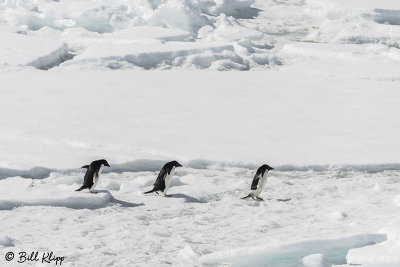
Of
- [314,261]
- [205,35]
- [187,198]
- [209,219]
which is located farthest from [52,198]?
[205,35]

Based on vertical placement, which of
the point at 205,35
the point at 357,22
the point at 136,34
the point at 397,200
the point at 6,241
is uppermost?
the point at 357,22

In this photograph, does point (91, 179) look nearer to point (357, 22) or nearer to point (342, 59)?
point (342, 59)

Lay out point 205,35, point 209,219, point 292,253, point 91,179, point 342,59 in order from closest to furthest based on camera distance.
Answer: point 292,253, point 209,219, point 91,179, point 342,59, point 205,35

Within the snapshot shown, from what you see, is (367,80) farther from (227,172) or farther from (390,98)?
(227,172)

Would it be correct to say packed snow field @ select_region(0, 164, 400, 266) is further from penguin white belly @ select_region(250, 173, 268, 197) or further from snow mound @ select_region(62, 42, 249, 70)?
snow mound @ select_region(62, 42, 249, 70)

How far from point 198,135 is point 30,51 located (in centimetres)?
720

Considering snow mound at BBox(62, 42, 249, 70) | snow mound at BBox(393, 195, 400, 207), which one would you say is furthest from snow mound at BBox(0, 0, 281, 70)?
snow mound at BBox(393, 195, 400, 207)

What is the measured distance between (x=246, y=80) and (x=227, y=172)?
5535 mm

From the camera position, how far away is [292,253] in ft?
18.2

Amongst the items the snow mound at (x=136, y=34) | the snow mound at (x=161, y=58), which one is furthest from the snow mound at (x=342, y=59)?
the snow mound at (x=161, y=58)

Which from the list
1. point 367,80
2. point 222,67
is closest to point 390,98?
point 367,80

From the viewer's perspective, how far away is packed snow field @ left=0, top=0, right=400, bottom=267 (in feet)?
19.5

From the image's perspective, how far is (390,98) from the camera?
39.6ft

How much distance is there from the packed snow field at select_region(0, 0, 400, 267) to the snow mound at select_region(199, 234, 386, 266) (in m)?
0.01
